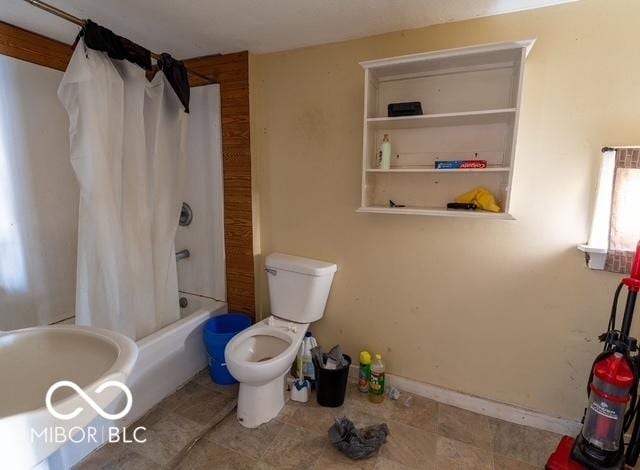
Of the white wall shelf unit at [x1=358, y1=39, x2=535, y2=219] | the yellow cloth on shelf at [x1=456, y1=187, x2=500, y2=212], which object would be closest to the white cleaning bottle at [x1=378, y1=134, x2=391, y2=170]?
the white wall shelf unit at [x1=358, y1=39, x2=535, y2=219]

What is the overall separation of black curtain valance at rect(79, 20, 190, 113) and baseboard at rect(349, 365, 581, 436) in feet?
6.73

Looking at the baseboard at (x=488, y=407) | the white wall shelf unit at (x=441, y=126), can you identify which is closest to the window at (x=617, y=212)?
the white wall shelf unit at (x=441, y=126)

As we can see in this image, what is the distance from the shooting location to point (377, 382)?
1.83m

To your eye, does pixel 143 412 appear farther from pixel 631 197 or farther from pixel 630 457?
pixel 631 197

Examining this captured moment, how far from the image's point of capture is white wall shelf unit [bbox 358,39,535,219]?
4.82 ft

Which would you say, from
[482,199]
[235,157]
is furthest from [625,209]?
[235,157]

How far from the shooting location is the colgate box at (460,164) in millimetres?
1484

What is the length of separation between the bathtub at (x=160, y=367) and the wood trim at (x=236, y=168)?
0.75 feet

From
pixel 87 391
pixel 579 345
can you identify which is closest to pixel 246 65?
pixel 87 391

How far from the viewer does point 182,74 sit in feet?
5.72

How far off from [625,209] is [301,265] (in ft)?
4.98

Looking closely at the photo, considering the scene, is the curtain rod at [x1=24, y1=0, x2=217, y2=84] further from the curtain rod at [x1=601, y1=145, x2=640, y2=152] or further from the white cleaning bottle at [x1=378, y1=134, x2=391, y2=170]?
the curtain rod at [x1=601, y1=145, x2=640, y2=152]

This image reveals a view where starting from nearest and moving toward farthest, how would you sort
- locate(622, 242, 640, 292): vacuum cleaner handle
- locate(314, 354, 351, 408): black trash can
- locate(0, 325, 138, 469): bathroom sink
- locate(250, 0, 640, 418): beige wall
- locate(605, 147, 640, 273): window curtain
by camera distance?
locate(0, 325, 138, 469): bathroom sink → locate(622, 242, 640, 292): vacuum cleaner handle → locate(605, 147, 640, 273): window curtain → locate(250, 0, 640, 418): beige wall → locate(314, 354, 351, 408): black trash can

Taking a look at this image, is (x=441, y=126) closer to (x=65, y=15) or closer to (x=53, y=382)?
(x=65, y=15)
